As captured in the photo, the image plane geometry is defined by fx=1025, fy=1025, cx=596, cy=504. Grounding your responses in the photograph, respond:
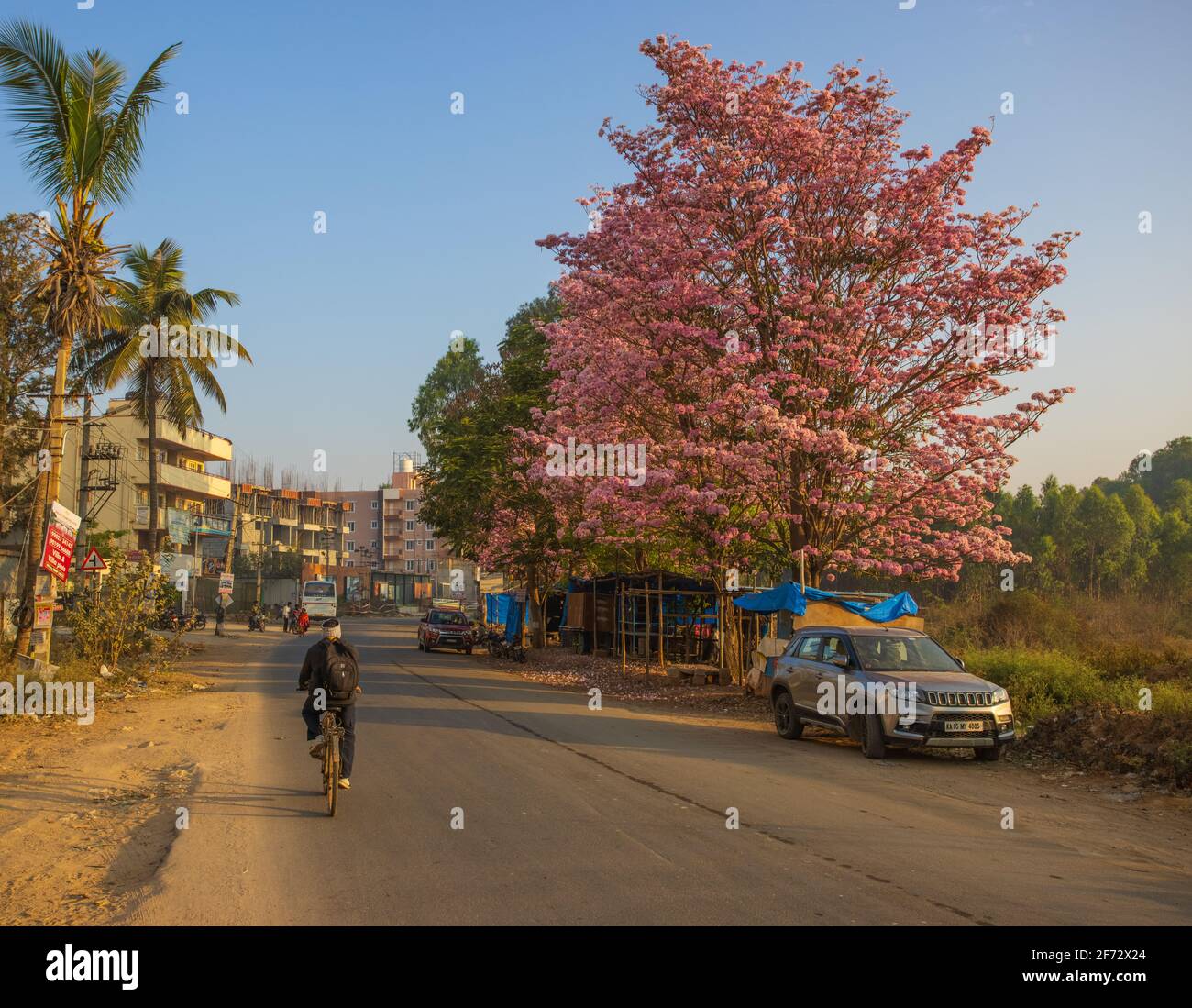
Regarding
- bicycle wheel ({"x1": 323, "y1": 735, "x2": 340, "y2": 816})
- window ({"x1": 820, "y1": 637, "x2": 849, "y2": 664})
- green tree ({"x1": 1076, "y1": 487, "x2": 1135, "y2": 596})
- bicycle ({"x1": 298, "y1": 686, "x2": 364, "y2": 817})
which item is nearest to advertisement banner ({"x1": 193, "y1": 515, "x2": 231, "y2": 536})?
green tree ({"x1": 1076, "y1": 487, "x2": 1135, "y2": 596})

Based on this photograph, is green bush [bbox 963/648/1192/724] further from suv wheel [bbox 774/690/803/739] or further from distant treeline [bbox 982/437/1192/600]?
distant treeline [bbox 982/437/1192/600]

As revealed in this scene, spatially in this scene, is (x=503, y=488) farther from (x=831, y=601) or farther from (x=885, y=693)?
(x=885, y=693)

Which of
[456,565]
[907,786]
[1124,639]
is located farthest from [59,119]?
[456,565]

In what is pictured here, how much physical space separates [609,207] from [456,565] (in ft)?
338

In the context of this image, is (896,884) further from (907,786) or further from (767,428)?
(767,428)

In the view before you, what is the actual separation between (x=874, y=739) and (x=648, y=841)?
21.7 ft

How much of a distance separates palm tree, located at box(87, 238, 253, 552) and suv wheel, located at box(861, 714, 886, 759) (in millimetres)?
26830

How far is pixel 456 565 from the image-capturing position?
124 meters

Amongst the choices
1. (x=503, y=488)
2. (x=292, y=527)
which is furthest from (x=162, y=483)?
(x=503, y=488)

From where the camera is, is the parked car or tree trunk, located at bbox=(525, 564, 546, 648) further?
the parked car

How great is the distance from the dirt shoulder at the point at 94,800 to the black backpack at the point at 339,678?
1.86 metres

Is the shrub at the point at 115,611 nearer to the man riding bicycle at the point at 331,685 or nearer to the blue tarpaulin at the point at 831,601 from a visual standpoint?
the blue tarpaulin at the point at 831,601

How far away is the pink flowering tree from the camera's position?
70.2ft

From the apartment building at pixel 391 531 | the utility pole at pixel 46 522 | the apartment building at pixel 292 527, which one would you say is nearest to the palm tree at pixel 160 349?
the utility pole at pixel 46 522
